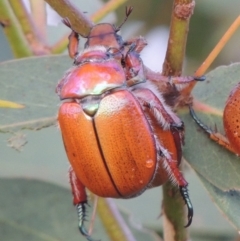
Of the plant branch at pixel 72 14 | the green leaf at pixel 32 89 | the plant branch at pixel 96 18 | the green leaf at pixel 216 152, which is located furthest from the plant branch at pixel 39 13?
the green leaf at pixel 216 152

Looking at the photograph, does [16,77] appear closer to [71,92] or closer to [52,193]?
[71,92]

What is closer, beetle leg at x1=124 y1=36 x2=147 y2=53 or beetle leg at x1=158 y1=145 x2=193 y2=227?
beetle leg at x1=158 y1=145 x2=193 y2=227

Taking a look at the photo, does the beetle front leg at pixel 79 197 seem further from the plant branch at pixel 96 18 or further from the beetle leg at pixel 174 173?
the plant branch at pixel 96 18

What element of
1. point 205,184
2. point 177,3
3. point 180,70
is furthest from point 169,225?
point 177,3

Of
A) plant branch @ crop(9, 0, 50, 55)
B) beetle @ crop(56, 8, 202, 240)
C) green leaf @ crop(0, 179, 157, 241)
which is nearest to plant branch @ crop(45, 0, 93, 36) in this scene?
beetle @ crop(56, 8, 202, 240)

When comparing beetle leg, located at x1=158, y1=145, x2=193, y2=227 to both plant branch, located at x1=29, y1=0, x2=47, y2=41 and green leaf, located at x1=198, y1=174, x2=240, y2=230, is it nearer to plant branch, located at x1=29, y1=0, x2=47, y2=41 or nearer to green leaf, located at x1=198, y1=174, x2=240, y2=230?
green leaf, located at x1=198, y1=174, x2=240, y2=230

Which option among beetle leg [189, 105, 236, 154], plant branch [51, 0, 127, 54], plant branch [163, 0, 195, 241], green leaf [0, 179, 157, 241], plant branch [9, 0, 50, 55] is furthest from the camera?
green leaf [0, 179, 157, 241]
